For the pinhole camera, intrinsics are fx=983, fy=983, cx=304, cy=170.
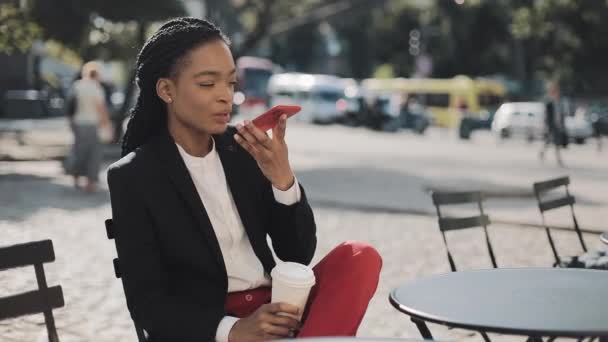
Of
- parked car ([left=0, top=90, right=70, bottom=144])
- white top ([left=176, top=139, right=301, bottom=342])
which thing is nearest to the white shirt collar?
white top ([left=176, top=139, right=301, bottom=342])

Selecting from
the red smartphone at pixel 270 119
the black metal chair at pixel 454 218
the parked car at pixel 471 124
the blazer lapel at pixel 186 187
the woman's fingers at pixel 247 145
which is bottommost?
the parked car at pixel 471 124

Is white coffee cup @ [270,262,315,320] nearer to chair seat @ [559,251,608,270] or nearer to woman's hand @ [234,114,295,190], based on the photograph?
woman's hand @ [234,114,295,190]

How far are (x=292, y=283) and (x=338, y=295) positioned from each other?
0.30m

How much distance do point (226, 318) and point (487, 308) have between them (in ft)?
2.60

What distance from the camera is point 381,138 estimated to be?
35.4 m

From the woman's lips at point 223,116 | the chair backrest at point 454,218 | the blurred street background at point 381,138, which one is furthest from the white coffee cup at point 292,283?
the chair backrest at point 454,218

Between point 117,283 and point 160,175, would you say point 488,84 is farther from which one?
point 160,175

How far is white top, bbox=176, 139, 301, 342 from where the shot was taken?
324cm

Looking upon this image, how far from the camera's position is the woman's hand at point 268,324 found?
2836 mm

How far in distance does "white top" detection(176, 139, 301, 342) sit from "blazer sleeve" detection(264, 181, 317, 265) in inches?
1.6

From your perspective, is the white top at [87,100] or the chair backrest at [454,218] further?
the white top at [87,100]

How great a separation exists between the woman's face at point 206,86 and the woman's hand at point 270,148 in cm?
13

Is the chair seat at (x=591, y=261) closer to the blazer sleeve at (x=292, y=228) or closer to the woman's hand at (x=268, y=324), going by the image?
the blazer sleeve at (x=292, y=228)

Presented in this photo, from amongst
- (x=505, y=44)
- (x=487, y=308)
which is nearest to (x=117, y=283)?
(x=487, y=308)
